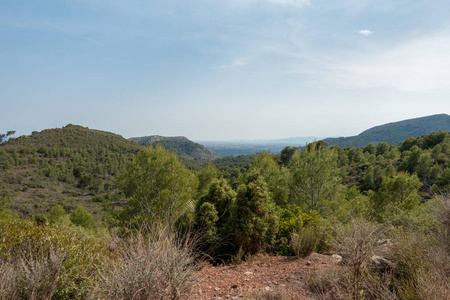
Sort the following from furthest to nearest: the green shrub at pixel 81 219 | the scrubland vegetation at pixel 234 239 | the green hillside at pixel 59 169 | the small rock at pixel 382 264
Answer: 1. the green hillside at pixel 59 169
2. the green shrub at pixel 81 219
3. the small rock at pixel 382 264
4. the scrubland vegetation at pixel 234 239

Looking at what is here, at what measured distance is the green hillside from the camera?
160ft

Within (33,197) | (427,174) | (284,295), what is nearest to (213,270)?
(284,295)

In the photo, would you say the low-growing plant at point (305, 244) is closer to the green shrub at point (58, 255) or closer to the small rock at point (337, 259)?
the small rock at point (337, 259)

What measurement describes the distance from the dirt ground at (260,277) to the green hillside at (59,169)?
4699 cm

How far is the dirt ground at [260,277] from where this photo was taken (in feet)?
11.4

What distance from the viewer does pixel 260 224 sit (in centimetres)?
522

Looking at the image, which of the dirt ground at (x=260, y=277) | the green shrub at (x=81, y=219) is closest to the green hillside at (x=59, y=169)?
the green shrub at (x=81, y=219)

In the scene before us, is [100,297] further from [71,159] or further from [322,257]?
[71,159]

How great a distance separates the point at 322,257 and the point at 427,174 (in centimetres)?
4348

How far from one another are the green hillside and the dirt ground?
4699cm

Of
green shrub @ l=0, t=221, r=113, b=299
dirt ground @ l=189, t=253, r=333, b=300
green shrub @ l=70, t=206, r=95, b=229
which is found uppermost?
green shrub @ l=0, t=221, r=113, b=299

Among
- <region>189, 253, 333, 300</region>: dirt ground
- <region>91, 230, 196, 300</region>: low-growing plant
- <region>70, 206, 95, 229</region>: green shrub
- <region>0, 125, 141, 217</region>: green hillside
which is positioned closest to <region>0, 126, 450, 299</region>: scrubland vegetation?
<region>91, 230, 196, 300</region>: low-growing plant

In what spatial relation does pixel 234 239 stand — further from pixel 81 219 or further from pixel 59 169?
pixel 59 169

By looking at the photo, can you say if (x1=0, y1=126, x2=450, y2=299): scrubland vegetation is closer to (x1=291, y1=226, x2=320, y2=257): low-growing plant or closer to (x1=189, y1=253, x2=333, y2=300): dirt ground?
(x1=291, y1=226, x2=320, y2=257): low-growing plant
